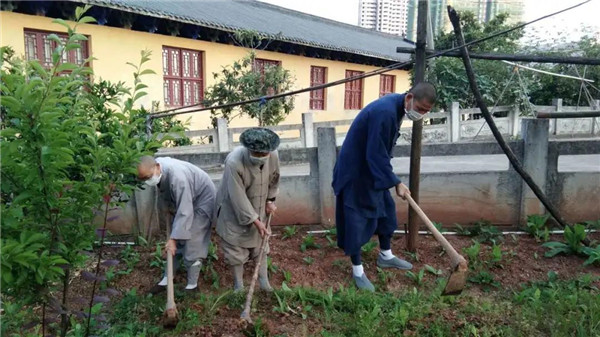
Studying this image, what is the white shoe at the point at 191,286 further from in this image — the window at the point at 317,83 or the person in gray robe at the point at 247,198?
the window at the point at 317,83

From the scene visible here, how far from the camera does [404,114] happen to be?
3.98m

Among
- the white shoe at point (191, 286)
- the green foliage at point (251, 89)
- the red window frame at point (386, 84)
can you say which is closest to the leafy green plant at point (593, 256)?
the white shoe at point (191, 286)

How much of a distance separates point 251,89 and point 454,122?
601cm

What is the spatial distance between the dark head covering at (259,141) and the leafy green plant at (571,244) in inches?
114

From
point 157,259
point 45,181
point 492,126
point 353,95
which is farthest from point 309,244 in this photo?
point 353,95

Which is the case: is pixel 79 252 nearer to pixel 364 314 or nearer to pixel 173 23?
pixel 364 314

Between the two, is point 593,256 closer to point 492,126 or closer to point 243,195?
point 492,126

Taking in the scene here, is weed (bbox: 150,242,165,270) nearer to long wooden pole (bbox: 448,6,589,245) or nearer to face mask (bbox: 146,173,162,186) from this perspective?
face mask (bbox: 146,173,162,186)

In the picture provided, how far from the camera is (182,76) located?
1264 centimetres

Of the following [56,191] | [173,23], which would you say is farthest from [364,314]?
[173,23]

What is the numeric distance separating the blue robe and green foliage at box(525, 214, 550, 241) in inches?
67.1

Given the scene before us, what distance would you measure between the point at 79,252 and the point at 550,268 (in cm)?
396

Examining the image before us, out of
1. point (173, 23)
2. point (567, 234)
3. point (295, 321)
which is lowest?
point (295, 321)

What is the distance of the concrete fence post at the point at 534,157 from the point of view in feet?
Result: 16.4
